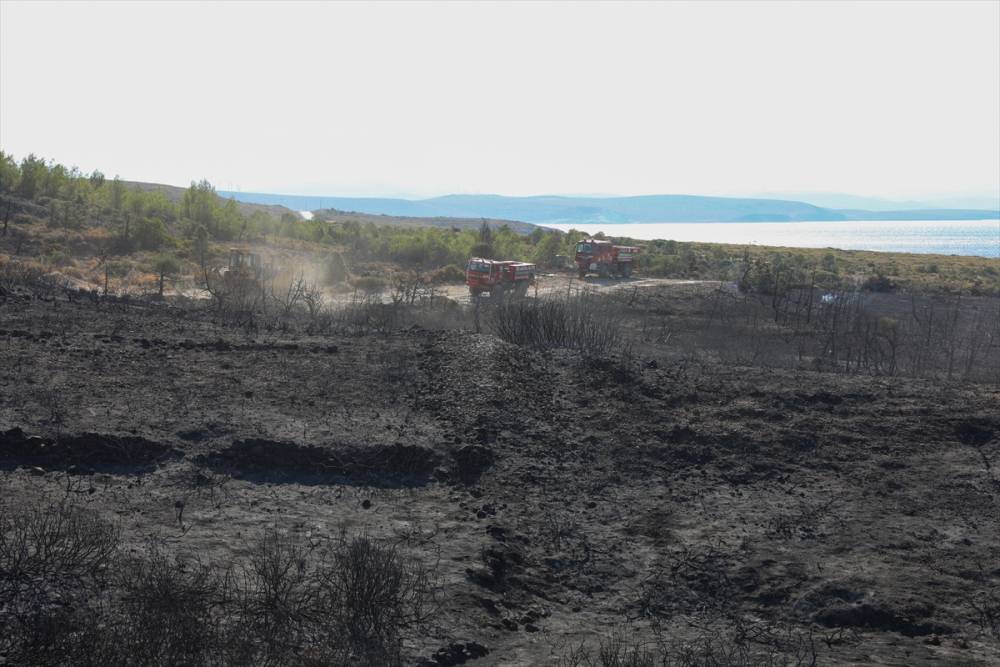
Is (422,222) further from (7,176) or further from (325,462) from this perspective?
(325,462)

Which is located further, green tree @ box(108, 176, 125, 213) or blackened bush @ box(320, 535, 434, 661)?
green tree @ box(108, 176, 125, 213)

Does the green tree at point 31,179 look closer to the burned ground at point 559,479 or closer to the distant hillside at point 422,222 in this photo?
the burned ground at point 559,479

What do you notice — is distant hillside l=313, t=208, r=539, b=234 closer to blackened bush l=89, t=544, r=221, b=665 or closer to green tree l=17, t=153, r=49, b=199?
green tree l=17, t=153, r=49, b=199

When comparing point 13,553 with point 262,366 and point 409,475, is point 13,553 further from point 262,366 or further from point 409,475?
point 262,366

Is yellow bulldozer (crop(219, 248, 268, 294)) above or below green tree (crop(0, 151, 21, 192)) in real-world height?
below

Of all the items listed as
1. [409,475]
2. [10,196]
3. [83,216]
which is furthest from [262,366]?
[10,196]

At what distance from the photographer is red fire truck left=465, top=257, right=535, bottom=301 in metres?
36.0

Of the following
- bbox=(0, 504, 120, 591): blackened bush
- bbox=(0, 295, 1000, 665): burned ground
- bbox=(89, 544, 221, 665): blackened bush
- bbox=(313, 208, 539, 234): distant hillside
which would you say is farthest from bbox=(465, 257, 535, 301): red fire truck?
bbox=(313, 208, 539, 234): distant hillside

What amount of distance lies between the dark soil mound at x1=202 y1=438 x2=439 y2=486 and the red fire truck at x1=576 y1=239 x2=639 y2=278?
3580cm

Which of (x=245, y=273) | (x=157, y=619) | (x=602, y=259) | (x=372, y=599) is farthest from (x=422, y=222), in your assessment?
(x=157, y=619)

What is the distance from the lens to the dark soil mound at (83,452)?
8.92m

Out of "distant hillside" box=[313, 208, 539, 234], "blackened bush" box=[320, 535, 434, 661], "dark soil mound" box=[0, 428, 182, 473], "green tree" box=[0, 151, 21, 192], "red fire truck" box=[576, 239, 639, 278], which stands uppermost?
"green tree" box=[0, 151, 21, 192]

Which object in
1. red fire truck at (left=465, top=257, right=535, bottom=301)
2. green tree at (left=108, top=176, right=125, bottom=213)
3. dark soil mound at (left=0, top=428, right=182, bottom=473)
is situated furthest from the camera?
green tree at (left=108, top=176, right=125, bottom=213)

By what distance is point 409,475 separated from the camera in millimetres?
9602
